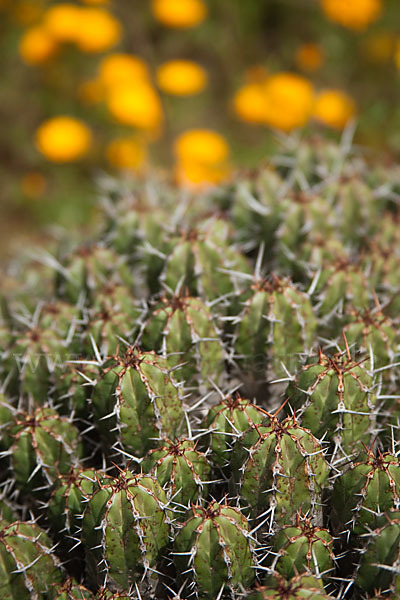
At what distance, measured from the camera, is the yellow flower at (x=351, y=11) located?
721cm

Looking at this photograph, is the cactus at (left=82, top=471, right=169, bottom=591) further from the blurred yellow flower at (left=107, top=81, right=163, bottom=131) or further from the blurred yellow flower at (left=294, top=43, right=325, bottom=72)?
the blurred yellow flower at (left=294, top=43, right=325, bottom=72)

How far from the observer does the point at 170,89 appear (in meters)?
7.31

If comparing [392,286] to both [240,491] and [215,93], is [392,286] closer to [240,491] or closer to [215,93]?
[240,491]

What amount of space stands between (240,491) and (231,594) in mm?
338

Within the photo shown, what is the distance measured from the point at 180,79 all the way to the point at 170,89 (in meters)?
0.16

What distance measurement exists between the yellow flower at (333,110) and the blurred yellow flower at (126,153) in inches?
80.7

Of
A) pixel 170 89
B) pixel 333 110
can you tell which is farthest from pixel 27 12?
pixel 333 110

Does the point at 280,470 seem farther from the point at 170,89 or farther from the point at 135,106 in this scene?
the point at 170,89

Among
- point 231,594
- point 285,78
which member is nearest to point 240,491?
point 231,594

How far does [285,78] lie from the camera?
727cm

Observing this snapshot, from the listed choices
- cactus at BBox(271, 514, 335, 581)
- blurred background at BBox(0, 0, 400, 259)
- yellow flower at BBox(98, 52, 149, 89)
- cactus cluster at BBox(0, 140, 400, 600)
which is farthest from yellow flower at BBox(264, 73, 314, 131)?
cactus at BBox(271, 514, 335, 581)

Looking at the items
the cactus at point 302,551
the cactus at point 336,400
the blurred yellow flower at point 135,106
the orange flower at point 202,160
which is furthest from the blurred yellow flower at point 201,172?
the cactus at point 302,551

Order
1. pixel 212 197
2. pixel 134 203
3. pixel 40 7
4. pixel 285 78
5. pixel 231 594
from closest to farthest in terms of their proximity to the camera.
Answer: pixel 231 594 → pixel 134 203 → pixel 212 197 → pixel 285 78 → pixel 40 7

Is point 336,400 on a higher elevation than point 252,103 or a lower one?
higher
